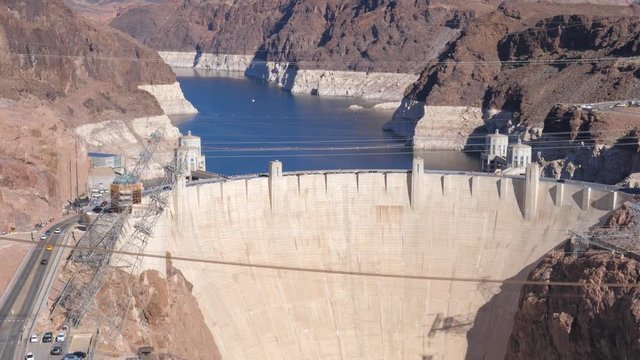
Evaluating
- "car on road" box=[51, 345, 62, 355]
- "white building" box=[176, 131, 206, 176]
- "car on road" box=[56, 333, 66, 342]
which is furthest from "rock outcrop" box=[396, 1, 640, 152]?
"car on road" box=[51, 345, 62, 355]

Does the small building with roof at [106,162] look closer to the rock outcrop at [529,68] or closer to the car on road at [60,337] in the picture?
the car on road at [60,337]

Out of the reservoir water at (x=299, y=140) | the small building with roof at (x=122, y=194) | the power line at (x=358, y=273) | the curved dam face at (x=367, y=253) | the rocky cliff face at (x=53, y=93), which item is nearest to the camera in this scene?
the power line at (x=358, y=273)

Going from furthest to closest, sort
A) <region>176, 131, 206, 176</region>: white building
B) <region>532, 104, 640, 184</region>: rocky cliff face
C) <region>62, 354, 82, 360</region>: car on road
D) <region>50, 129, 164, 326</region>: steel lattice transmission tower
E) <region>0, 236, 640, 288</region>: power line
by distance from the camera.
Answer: <region>532, 104, 640, 184</region>: rocky cliff face, <region>176, 131, 206, 176</region>: white building, <region>0, 236, 640, 288</region>: power line, <region>50, 129, 164, 326</region>: steel lattice transmission tower, <region>62, 354, 82, 360</region>: car on road

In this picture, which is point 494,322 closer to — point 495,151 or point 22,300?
point 22,300

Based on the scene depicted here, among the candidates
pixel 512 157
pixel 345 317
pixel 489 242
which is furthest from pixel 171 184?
pixel 512 157

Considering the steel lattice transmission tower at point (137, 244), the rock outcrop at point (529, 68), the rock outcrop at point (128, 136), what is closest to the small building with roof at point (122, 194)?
the steel lattice transmission tower at point (137, 244)

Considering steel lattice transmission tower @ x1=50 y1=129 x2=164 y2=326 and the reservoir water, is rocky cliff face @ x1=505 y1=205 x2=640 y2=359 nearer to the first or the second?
steel lattice transmission tower @ x1=50 y1=129 x2=164 y2=326

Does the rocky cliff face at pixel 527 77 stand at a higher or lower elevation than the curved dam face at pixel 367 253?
higher
